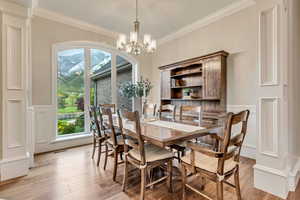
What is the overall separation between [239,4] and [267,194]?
324 centimetres

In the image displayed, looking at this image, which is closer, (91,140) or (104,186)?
(104,186)

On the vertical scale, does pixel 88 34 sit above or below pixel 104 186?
above

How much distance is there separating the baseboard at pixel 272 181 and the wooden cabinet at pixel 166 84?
8.94ft

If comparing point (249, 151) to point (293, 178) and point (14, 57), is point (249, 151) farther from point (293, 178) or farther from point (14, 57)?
point (14, 57)

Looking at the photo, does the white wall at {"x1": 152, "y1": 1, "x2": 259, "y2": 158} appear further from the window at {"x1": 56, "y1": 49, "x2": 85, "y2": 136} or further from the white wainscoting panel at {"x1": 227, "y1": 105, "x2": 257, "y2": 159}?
the window at {"x1": 56, "y1": 49, "x2": 85, "y2": 136}

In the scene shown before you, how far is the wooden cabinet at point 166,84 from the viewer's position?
Result: 4352mm

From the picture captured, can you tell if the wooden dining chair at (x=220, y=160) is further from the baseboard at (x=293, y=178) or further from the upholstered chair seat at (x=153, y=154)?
the baseboard at (x=293, y=178)

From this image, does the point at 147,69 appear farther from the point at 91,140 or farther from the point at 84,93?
the point at 91,140

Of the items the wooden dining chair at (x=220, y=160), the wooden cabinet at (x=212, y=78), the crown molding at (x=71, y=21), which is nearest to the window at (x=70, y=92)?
the crown molding at (x=71, y=21)

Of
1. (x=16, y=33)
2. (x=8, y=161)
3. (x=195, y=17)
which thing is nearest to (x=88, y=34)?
(x=16, y=33)

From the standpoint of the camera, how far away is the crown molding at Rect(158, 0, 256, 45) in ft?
10.0

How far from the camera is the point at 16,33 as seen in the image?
7.63 feet

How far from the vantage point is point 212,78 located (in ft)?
10.8

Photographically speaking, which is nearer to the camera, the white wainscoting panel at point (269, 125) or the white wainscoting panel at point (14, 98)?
the white wainscoting panel at point (269, 125)
